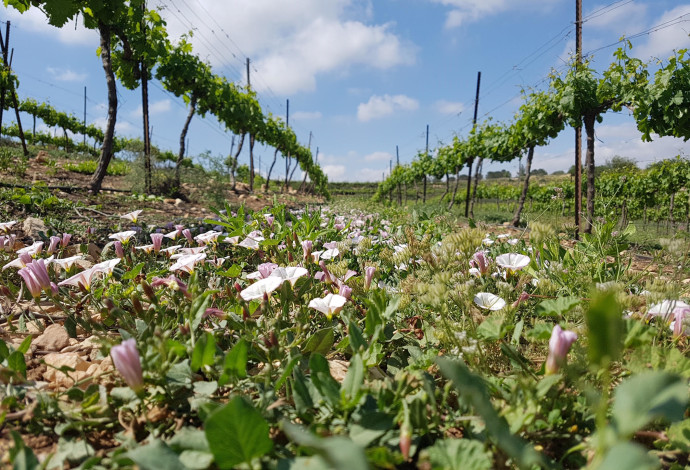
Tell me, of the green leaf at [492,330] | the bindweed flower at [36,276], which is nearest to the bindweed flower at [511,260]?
the green leaf at [492,330]

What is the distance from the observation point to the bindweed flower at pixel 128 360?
0.89 metres

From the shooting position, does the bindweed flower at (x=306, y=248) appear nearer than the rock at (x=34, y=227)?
Yes

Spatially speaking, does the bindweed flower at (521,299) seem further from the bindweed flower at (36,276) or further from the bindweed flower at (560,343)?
the bindweed flower at (36,276)

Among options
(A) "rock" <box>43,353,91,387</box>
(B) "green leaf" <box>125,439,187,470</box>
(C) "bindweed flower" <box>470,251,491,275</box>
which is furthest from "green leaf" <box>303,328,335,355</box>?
(C) "bindweed flower" <box>470,251,491,275</box>

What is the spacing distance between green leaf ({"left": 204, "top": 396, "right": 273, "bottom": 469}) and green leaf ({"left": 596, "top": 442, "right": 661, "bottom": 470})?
55 cm

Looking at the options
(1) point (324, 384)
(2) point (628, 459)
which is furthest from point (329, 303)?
(2) point (628, 459)

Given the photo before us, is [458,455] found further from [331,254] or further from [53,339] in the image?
[53,339]

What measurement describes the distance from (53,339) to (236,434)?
1.33 m

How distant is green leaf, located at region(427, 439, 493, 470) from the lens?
75 cm

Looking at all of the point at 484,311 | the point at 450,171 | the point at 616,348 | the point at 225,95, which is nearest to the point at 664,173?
the point at 450,171

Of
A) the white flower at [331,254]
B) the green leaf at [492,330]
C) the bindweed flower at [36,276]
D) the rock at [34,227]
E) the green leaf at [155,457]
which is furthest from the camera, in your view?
the rock at [34,227]

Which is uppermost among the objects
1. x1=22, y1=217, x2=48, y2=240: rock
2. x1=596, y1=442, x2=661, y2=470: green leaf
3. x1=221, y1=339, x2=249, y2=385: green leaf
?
x1=22, y1=217, x2=48, y2=240: rock

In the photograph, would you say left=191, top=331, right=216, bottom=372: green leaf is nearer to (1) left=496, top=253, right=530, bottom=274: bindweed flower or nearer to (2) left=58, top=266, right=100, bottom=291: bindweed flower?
(2) left=58, top=266, right=100, bottom=291: bindweed flower

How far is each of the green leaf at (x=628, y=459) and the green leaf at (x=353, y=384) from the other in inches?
20.5
